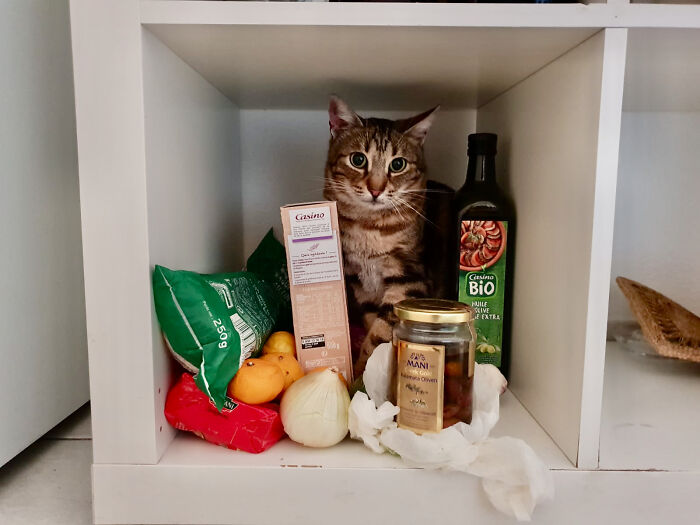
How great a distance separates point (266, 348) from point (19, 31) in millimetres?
573

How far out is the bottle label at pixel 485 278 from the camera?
81 centimetres

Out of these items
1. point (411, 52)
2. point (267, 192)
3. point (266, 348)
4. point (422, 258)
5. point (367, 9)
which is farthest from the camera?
point (267, 192)

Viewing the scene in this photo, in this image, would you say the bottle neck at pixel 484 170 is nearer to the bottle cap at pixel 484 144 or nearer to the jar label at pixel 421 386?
the bottle cap at pixel 484 144

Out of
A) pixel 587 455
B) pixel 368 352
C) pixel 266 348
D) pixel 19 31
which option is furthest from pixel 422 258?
pixel 19 31

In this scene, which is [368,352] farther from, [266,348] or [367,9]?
[367,9]

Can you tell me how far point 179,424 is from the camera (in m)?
0.64

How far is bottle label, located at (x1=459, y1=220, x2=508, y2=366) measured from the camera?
0.81 m

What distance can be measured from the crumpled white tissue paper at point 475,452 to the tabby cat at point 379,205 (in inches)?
12.2

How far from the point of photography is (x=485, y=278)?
82 cm

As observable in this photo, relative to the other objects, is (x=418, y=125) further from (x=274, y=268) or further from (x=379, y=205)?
(x=274, y=268)

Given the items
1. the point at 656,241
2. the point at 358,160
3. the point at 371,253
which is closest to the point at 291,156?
the point at 358,160

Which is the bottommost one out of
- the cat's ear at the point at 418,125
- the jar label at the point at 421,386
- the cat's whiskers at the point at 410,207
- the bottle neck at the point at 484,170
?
the jar label at the point at 421,386

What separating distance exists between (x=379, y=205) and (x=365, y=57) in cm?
32

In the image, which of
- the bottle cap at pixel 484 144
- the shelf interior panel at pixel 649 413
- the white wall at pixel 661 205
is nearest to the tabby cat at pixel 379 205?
the bottle cap at pixel 484 144
